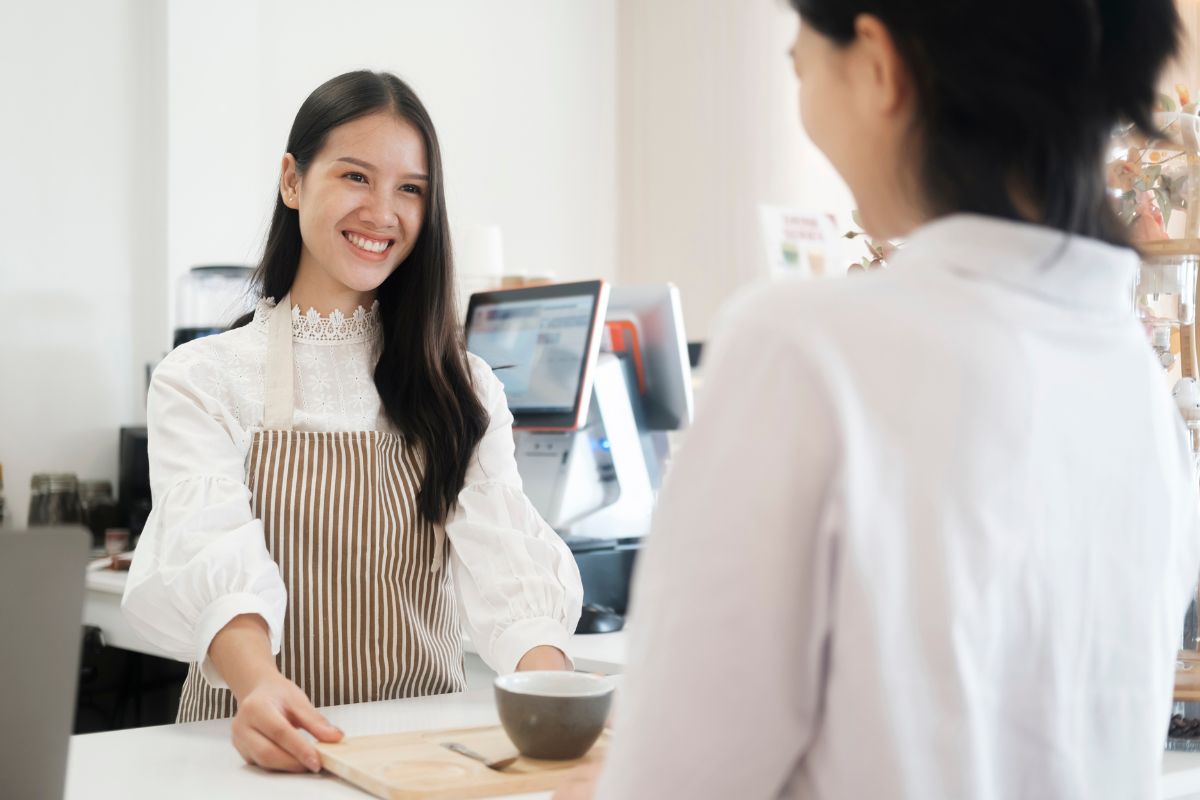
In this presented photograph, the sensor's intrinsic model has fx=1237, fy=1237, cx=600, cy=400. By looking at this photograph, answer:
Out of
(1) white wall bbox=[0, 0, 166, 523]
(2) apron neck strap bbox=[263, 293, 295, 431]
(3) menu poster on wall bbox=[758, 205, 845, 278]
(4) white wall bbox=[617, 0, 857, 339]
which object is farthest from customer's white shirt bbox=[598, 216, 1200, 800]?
Answer: (4) white wall bbox=[617, 0, 857, 339]

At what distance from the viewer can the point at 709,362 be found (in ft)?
2.07

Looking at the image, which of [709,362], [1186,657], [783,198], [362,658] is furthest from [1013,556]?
[783,198]

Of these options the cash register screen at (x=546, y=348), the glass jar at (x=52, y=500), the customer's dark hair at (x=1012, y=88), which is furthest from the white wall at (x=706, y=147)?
the customer's dark hair at (x=1012, y=88)

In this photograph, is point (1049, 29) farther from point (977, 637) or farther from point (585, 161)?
point (585, 161)

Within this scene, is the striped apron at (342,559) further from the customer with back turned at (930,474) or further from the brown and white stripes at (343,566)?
the customer with back turned at (930,474)

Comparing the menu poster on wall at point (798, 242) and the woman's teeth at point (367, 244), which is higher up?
the menu poster on wall at point (798, 242)

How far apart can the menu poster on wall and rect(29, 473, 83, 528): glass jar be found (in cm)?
219

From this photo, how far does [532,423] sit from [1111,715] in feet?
5.44

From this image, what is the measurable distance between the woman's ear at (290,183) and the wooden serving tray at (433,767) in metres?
0.79

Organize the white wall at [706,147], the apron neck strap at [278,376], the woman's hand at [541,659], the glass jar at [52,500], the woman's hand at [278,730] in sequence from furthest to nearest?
1. the white wall at [706,147]
2. the glass jar at [52,500]
3. the apron neck strap at [278,376]
4. the woman's hand at [541,659]
5. the woman's hand at [278,730]

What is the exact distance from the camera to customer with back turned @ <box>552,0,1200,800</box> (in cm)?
59

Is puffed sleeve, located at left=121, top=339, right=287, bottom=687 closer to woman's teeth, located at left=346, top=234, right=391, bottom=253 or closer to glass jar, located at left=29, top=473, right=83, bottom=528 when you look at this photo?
woman's teeth, located at left=346, top=234, right=391, bottom=253

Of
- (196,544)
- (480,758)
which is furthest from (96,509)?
(480,758)

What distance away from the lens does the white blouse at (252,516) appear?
1383 millimetres
